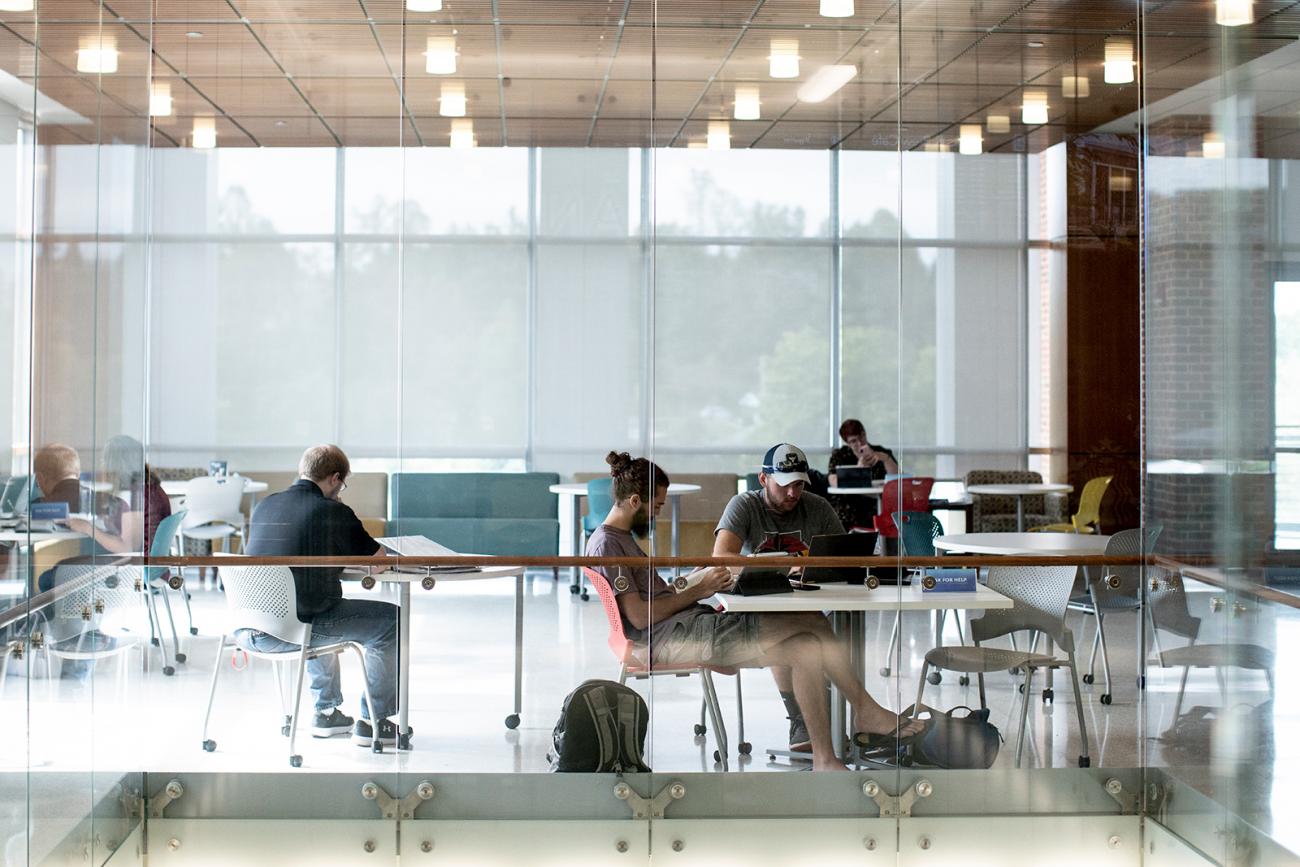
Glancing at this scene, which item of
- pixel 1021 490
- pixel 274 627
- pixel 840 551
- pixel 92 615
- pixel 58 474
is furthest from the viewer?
pixel 1021 490

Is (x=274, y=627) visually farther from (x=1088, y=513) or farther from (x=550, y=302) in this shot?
(x=1088, y=513)

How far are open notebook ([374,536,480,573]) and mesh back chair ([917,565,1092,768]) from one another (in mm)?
1776

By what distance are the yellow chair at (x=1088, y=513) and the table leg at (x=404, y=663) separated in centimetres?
227

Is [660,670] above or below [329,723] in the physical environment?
above

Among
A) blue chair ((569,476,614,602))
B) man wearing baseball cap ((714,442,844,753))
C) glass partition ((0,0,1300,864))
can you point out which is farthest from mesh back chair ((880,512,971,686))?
blue chair ((569,476,614,602))

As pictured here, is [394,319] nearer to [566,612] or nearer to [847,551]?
[566,612]

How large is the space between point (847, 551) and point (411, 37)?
2.38 meters

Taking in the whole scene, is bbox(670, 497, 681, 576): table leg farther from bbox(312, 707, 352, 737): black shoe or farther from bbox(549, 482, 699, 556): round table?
bbox(312, 707, 352, 737): black shoe

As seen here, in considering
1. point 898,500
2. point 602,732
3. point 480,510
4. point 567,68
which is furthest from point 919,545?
point 567,68

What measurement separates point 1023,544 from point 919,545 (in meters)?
0.38

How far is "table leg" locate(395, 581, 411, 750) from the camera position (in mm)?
4781

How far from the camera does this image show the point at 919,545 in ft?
16.0

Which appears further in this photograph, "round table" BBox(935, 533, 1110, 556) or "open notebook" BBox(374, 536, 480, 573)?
"round table" BBox(935, 533, 1110, 556)

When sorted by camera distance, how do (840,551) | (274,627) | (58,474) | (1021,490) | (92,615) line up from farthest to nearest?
(1021,490) < (840,551) < (274,627) < (92,615) < (58,474)
